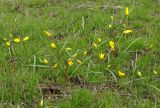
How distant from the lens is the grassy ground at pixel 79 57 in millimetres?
3793

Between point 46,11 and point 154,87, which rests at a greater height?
point 46,11

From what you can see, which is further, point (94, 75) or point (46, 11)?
point (46, 11)

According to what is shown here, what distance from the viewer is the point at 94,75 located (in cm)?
421

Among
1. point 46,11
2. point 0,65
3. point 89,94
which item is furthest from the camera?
point 46,11

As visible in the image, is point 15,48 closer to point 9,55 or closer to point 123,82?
point 9,55

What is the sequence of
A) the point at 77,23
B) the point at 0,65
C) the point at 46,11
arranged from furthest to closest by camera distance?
the point at 46,11 < the point at 77,23 < the point at 0,65

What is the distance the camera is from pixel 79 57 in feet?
14.9

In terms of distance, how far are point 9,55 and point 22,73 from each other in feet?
1.86

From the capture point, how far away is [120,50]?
4750mm

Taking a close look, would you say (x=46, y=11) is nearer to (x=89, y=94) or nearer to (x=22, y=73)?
(x=22, y=73)

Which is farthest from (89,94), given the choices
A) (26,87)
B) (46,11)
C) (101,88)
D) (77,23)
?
(46,11)

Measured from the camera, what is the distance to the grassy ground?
3.79 metres

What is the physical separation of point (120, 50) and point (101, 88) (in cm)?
88

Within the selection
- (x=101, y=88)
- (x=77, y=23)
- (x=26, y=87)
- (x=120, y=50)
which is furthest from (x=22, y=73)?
(x=77, y=23)
